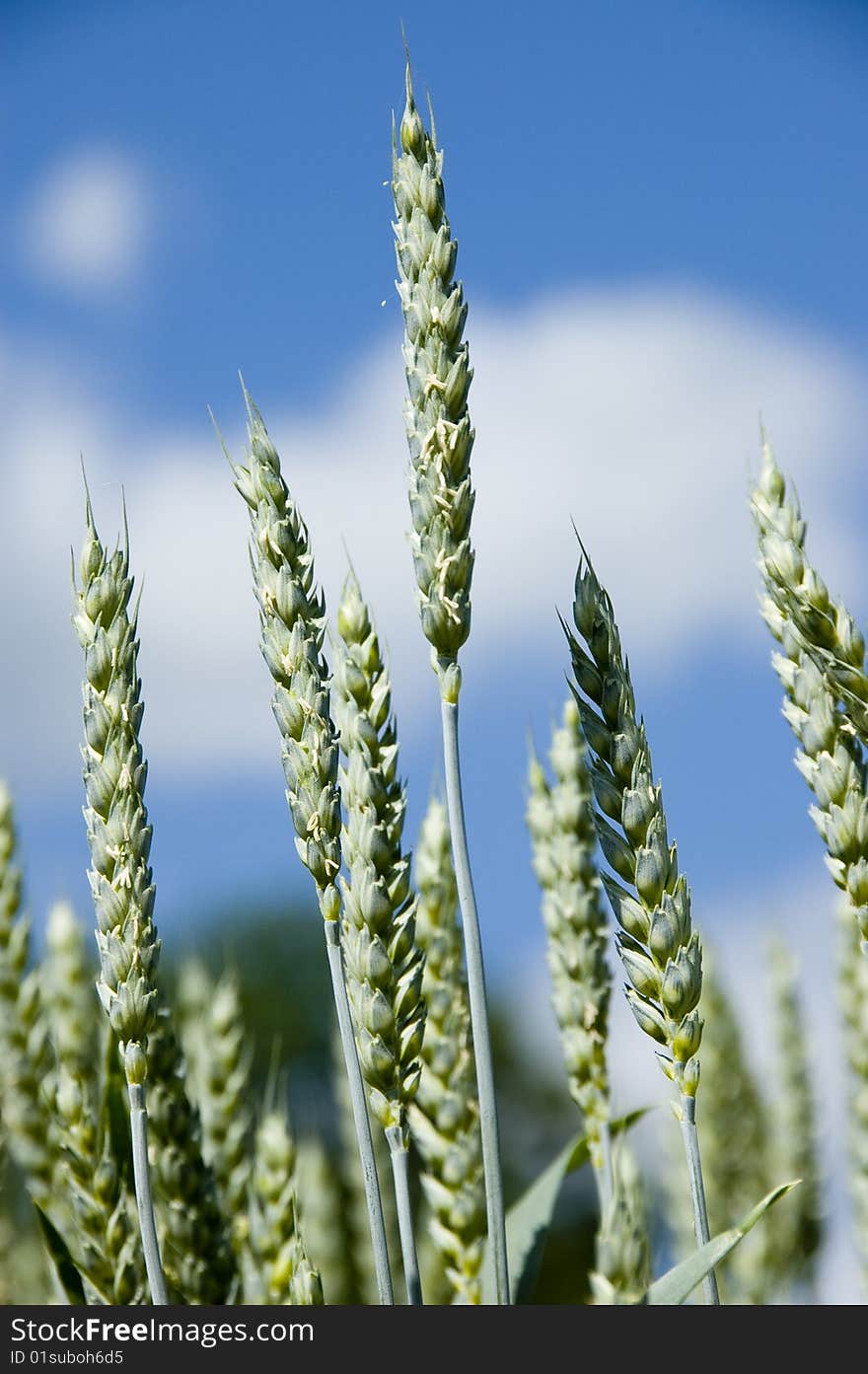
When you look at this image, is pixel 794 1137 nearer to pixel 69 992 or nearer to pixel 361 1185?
pixel 361 1185

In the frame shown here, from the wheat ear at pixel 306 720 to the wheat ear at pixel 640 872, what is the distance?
305mm

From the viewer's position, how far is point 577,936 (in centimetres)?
213

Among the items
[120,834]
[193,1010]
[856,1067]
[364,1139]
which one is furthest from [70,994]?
[856,1067]

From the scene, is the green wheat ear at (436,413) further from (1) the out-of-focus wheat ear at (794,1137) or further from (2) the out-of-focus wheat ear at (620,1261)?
(1) the out-of-focus wheat ear at (794,1137)

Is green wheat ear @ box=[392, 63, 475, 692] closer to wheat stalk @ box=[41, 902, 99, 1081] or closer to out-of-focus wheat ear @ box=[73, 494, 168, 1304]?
out-of-focus wheat ear @ box=[73, 494, 168, 1304]

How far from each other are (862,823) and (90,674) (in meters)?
0.97

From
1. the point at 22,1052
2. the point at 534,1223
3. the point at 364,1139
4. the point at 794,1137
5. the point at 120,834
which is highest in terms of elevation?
the point at 120,834

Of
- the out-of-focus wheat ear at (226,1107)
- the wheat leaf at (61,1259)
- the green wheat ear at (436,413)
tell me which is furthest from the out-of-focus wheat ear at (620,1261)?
the out-of-focus wheat ear at (226,1107)

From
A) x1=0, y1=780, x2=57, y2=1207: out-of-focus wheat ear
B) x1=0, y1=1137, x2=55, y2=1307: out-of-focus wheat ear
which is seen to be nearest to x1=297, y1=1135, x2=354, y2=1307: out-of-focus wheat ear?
x1=0, y1=1137, x2=55, y2=1307: out-of-focus wheat ear

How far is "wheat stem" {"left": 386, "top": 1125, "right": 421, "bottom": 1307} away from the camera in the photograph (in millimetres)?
1418

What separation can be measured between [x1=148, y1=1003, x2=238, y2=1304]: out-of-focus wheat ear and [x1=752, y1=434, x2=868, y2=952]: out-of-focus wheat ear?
0.98 m

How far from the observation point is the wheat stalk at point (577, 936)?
82.0 inches

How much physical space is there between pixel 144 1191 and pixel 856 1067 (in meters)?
2.21

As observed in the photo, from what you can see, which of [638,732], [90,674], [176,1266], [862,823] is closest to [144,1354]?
[176,1266]
